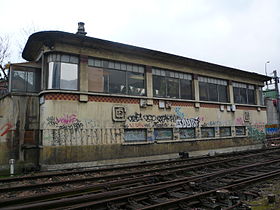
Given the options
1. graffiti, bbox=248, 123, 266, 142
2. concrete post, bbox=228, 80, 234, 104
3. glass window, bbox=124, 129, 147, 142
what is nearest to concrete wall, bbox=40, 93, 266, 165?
glass window, bbox=124, 129, 147, 142

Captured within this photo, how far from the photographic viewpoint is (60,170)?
10.5 metres

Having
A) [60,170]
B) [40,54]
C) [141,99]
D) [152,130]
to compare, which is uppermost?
[40,54]

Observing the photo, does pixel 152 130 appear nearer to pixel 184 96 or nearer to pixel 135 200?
pixel 184 96

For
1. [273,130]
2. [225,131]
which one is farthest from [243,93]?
[273,130]

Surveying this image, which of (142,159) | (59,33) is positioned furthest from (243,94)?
(59,33)

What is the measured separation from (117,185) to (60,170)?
4784 mm

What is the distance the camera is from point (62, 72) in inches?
460

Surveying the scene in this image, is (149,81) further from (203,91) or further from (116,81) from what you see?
(203,91)

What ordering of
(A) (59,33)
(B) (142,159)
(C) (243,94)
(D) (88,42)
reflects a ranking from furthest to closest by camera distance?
1. (C) (243,94)
2. (B) (142,159)
3. (D) (88,42)
4. (A) (59,33)

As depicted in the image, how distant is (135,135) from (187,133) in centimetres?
453

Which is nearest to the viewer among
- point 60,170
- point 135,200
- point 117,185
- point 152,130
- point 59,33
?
point 135,200

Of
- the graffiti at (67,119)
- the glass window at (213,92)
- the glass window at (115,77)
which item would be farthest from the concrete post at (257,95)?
the graffiti at (67,119)

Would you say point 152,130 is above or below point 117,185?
above

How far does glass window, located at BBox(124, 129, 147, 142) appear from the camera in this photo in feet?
42.8
